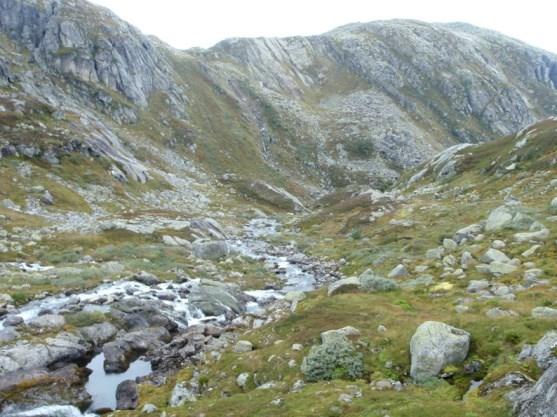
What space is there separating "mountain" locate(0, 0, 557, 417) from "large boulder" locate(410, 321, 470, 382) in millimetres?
72

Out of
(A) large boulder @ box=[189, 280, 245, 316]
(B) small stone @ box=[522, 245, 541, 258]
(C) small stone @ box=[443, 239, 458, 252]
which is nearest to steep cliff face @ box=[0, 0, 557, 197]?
(A) large boulder @ box=[189, 280, 245, 316]

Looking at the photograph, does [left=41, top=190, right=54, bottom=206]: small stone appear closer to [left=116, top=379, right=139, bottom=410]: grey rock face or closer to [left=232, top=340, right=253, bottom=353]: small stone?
[left=116, top=379, right=139, bottom=410]: grey rock face

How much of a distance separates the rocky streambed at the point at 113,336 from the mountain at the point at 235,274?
0.41 ft

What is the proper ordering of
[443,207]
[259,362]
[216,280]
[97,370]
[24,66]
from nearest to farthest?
1. [259,362]
2. [97,370]
3. [216,280]
4. [443,207]
5. [24,66]

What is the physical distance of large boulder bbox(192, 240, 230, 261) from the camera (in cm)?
5116

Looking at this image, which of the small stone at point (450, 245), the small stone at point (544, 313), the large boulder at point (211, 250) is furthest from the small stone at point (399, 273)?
the large boulder at point (211, 250)

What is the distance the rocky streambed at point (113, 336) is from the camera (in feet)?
71.4

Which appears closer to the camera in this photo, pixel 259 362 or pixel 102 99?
pixel 259 362

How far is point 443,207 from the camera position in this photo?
190 feet

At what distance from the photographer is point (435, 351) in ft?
54.5

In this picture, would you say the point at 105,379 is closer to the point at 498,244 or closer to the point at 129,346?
the point at 129,346

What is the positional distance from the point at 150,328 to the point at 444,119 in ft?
602

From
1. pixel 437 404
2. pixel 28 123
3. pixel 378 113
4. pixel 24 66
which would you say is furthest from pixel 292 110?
pixel 437 404

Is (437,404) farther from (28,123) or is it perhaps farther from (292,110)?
(292,110)
